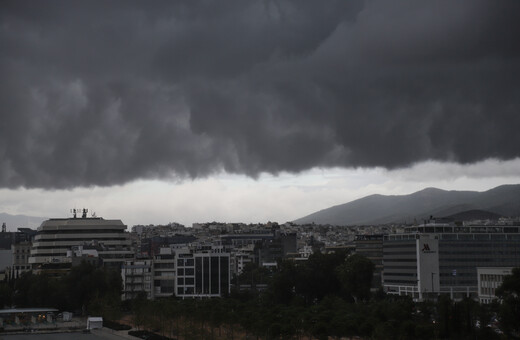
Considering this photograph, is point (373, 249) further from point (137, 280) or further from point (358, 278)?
point (137, 280)

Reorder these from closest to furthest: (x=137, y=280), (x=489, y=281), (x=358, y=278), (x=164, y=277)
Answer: (x=489, y=281) < (x=358, y=278) < (x=137, y=280) < (x=164, y=277)

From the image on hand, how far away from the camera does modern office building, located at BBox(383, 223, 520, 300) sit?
153125 millimetres

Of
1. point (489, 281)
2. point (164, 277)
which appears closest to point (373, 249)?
point (164, 277)

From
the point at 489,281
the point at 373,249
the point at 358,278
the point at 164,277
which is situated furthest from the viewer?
the point at 373,249

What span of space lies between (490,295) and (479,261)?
30.1 m

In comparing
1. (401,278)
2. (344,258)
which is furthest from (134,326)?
(401,278)

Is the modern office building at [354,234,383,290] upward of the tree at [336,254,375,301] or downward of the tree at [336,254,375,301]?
upward

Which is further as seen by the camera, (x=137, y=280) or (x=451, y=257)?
(x=451, y=257)

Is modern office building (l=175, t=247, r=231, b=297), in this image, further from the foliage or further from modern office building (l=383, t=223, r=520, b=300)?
modern office building (l=383, t=223, r=520, b=300)

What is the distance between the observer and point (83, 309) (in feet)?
468

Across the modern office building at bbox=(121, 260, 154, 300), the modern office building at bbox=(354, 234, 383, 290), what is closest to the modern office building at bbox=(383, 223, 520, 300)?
the modern office building at bbox=(354, 234, 383, 290)

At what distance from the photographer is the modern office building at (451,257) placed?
153 m

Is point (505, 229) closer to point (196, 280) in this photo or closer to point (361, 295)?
point (361, 295)

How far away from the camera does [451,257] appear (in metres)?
155
